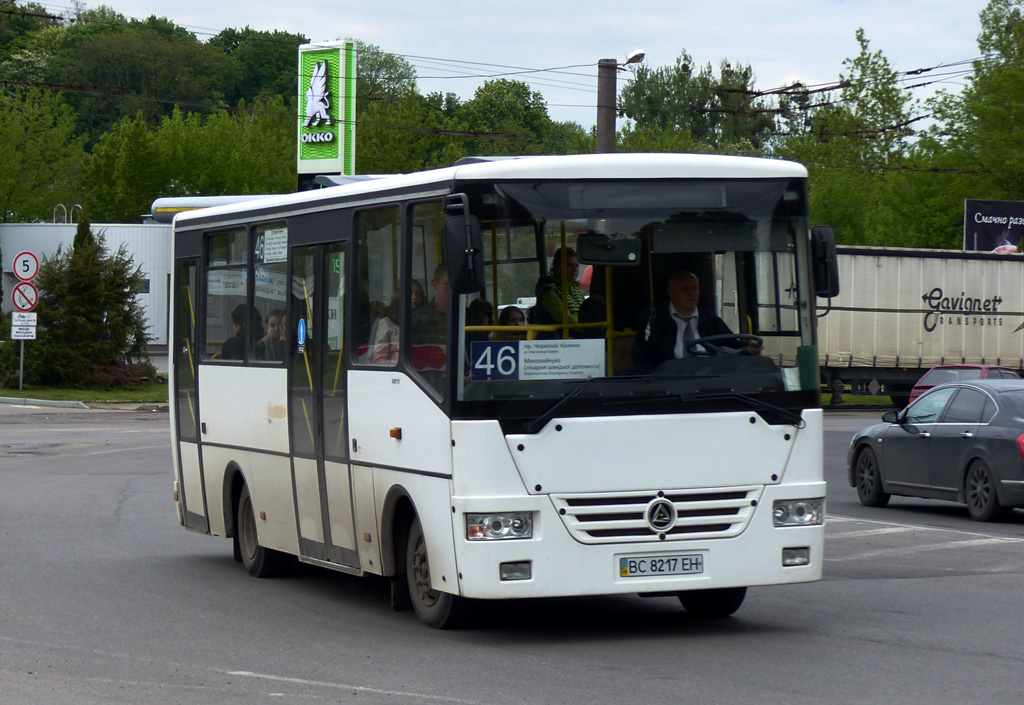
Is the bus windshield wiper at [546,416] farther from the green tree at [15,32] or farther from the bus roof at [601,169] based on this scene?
the green tree at [15,32]

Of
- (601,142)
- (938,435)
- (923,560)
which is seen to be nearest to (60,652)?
(923,560)

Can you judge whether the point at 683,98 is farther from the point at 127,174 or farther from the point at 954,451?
the point at 954,451

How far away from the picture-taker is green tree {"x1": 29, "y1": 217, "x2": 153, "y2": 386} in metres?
40.1

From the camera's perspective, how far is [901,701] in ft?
23.4

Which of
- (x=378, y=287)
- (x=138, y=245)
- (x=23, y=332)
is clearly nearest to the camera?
(x=378, y=287)

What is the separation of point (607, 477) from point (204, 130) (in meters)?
62.3

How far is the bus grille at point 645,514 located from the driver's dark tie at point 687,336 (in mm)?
753

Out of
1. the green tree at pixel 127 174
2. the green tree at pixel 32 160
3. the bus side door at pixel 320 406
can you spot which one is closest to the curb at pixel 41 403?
the bus side door at pixel 320 406

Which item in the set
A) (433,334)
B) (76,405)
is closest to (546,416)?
(433,334)

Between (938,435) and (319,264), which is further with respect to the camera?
(938,435)

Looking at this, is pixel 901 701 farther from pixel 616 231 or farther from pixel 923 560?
pixel 923 560

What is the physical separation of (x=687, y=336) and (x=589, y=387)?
633 mm

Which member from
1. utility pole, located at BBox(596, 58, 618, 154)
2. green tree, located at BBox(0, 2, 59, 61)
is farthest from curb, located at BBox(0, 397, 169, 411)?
green tree, located at BBox(0, 2, 59, 61)

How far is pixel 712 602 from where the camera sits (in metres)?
9.73
